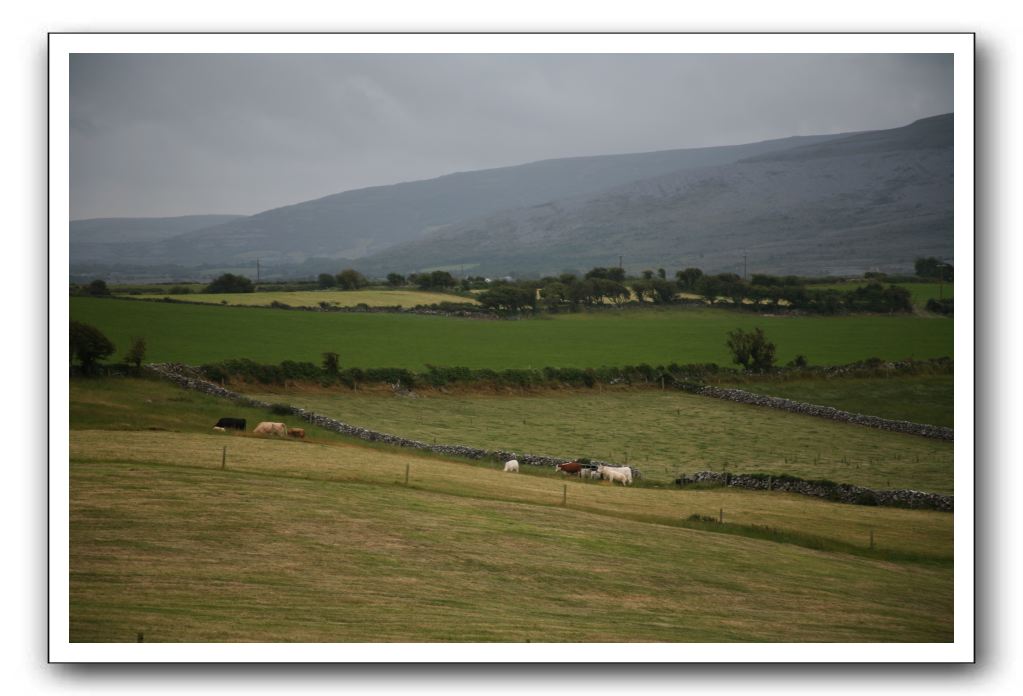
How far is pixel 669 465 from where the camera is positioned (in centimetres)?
Answer: 1447

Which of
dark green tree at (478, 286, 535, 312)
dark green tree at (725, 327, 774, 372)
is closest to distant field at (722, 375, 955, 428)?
dark green tree at (725, 327, 774, 372)

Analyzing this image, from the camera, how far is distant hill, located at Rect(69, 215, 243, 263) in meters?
8.60

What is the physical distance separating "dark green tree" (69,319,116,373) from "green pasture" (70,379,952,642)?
0.44 m

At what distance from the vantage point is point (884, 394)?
14.9 m

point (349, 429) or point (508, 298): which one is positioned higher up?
point (508, 298)

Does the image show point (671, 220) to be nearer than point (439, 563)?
No

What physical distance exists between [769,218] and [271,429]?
18018 mm

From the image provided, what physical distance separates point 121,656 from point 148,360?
730 centimetres

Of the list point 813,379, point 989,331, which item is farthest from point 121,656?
point 813,379

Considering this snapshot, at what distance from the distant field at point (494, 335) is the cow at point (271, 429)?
212 centimetres

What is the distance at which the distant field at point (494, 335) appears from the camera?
40.3 feet

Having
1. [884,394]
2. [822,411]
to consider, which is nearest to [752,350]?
[822,411]

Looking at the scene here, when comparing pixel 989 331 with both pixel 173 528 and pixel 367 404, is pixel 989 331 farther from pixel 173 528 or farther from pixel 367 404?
pixel 367 404
